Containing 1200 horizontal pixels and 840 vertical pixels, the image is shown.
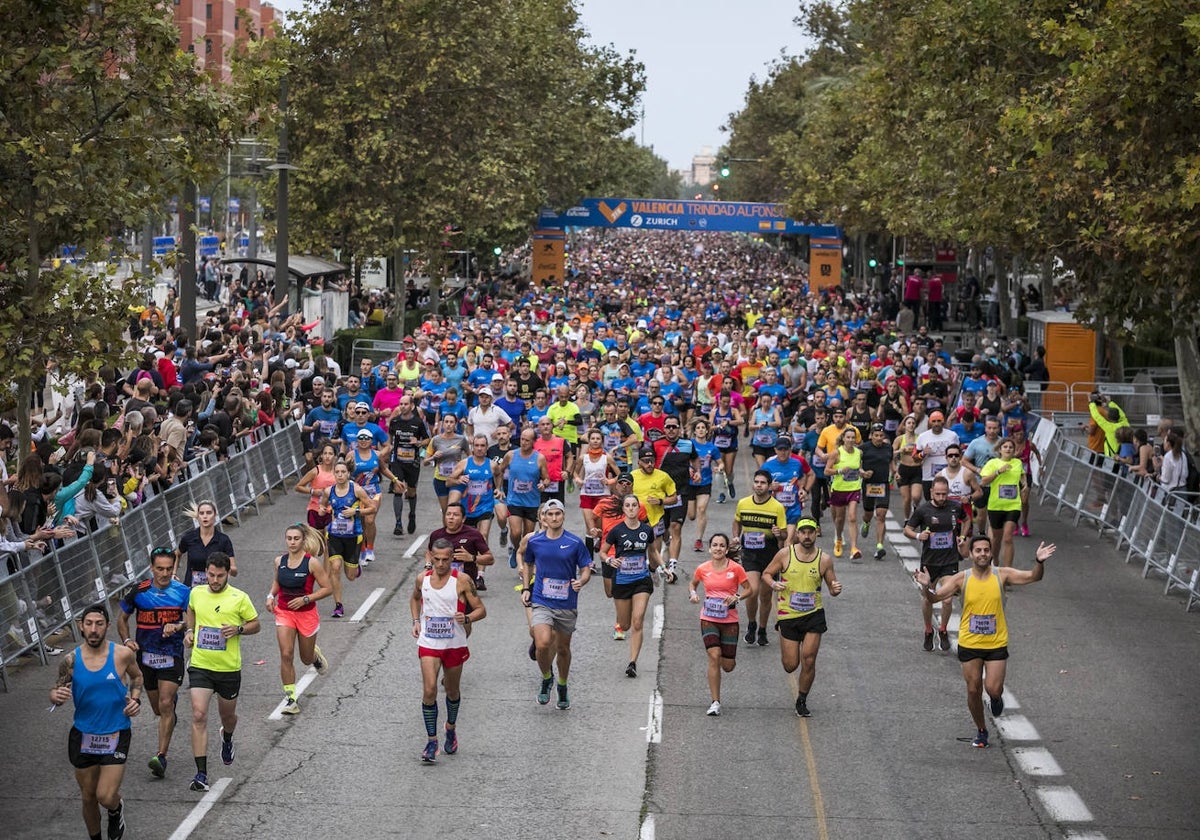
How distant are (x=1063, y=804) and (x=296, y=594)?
571 centimetres

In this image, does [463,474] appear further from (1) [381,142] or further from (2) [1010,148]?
(1) [381,142]

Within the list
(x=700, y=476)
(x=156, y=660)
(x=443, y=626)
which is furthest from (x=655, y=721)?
(x=700, y=476)

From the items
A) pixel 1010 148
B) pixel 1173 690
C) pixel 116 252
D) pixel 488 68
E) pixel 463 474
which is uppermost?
pixel 488 68

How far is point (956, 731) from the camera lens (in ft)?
45.4

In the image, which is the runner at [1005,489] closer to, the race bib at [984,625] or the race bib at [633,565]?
the race bib at [633,565]

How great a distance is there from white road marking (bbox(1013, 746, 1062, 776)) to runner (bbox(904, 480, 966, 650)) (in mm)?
3119

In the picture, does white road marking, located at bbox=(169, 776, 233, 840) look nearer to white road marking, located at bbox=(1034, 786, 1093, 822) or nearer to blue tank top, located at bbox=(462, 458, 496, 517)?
white road marking, located at bbox=(1034, 786, 1093, 822)

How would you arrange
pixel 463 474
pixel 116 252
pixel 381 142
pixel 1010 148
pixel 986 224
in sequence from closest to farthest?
pixel 116 252 → pixel 463 474 → pixel 1010 148 → pixel 986 224 → pixel 381 142

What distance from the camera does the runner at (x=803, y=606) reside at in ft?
46.1

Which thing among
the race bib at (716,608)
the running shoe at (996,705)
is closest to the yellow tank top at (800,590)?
the race bib at (716,608)

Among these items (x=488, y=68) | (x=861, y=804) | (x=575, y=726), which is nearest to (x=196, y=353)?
(x=575, y=726)

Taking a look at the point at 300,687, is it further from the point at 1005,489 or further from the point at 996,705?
the point at 1005,489

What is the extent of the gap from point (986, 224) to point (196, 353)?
39.9 ft

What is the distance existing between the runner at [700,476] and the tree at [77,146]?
6.40m
